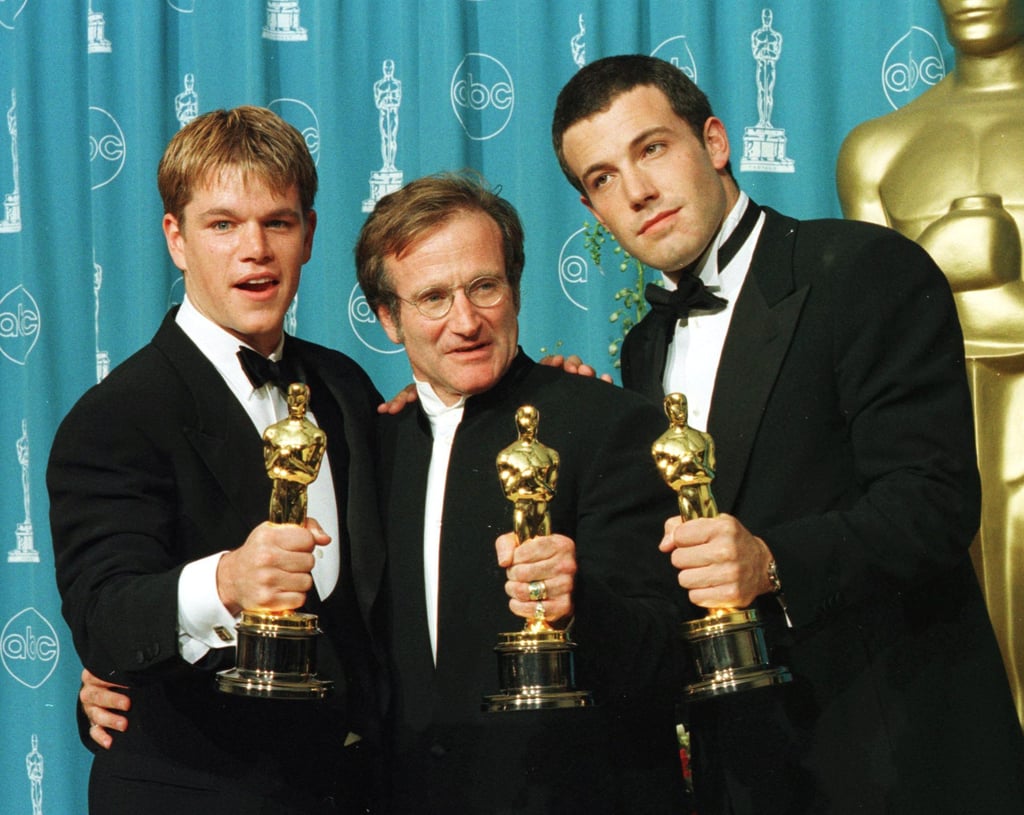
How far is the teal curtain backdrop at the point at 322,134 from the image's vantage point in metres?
3.00

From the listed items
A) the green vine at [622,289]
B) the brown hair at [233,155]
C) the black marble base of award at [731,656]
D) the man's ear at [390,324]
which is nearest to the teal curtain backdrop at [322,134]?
the green vine at [622,289]

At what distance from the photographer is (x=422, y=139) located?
303cm

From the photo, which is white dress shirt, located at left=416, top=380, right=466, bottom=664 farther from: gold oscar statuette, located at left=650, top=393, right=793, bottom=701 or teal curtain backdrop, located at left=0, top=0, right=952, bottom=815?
teal curtain backdrop, located at left=0, top=0, right=952, bottom=815

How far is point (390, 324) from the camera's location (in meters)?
1.89

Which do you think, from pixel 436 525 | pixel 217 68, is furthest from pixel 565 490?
pixel 217 68

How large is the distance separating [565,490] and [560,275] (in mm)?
1345

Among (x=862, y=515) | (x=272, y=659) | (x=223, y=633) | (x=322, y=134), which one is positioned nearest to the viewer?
(x=272, y=659)

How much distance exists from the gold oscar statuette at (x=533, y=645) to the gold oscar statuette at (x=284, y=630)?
0.60 feet

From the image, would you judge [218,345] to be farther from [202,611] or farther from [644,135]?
[644,135]

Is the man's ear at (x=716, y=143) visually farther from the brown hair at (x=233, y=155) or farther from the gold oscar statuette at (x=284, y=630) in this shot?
the gold oscar statuette at (x=284, y=630)

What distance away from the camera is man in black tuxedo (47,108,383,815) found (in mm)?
1525

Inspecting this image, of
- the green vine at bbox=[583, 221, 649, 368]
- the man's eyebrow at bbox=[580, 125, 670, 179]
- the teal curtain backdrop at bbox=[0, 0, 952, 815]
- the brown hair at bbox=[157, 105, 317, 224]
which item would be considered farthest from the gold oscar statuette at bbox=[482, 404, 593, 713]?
the teal curtain backdrop at bbox=[0, 0, 952, 815]

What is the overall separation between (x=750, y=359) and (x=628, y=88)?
44 cm

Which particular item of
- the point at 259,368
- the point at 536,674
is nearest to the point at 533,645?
the point at 536,674
